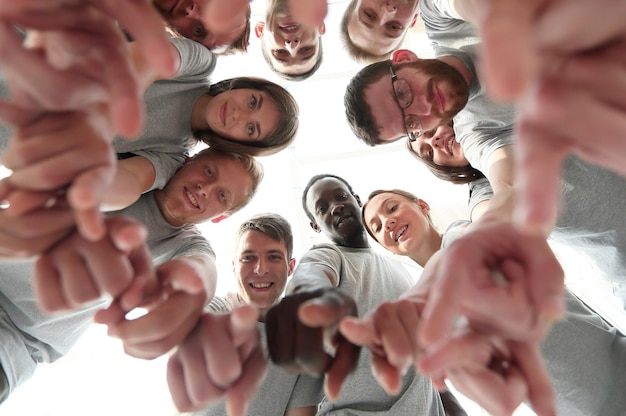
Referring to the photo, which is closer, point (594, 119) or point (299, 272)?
point (594, 119)

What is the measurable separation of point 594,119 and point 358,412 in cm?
92

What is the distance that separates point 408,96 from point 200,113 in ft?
1.90

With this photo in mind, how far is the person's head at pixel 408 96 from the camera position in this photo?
1.22 meters

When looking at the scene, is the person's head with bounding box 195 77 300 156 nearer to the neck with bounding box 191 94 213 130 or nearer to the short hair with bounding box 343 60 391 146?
the neck with bounding box 191 94 213 130

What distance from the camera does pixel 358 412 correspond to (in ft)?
3.61

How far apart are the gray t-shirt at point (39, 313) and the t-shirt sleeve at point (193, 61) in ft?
1.13

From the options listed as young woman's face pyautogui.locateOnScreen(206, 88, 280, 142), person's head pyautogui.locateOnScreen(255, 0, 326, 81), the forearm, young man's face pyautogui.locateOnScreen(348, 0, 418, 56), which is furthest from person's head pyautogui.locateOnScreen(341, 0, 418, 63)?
the forearm

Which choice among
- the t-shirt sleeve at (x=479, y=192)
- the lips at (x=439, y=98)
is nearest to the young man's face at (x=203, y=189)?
the lips at (x=439, y=98)

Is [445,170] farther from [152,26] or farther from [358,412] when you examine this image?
[152,26]

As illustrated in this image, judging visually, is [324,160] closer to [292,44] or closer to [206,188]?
[292,44]

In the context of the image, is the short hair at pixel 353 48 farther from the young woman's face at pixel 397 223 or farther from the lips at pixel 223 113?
the lips at pixel 223 113

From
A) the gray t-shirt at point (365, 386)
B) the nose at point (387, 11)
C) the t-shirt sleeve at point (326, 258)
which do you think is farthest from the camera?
the nose at point (387, 11)

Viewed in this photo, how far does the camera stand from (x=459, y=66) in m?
1.28

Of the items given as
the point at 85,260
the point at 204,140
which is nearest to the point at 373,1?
the point at 204,140
